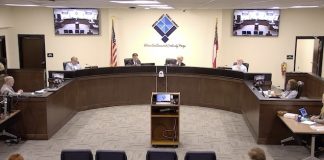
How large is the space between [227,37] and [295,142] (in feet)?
23.0

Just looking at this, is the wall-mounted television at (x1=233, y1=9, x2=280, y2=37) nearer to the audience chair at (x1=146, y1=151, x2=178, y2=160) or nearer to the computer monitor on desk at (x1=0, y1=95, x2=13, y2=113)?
the computer monitor on desk at (x1=0, y1=95, x2=13, y2=113)

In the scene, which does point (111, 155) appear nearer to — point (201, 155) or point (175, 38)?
point (201, 155)

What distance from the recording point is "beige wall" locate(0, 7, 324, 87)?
14.5 m

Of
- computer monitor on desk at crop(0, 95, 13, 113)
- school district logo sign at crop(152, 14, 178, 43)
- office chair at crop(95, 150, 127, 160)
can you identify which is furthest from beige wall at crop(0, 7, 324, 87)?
office chair at crop(95, 150, 127, 160)

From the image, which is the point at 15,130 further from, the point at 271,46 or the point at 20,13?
the point at 271,46

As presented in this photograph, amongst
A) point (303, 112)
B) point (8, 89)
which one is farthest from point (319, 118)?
point (8, 89)

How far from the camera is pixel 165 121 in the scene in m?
8.43

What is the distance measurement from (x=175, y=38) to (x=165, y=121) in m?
6.61

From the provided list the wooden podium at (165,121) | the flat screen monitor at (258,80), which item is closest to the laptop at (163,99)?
the wooden podium at (165,121)

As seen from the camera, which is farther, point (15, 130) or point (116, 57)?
point (116, 57)

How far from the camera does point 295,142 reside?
8461 mm

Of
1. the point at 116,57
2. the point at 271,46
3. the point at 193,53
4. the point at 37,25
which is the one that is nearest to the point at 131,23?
the point at 116,57

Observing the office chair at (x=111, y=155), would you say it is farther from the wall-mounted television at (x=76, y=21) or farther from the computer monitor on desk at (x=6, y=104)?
the wall-mounted television at (x=76, y=21)

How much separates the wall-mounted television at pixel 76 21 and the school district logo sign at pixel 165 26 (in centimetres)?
221
